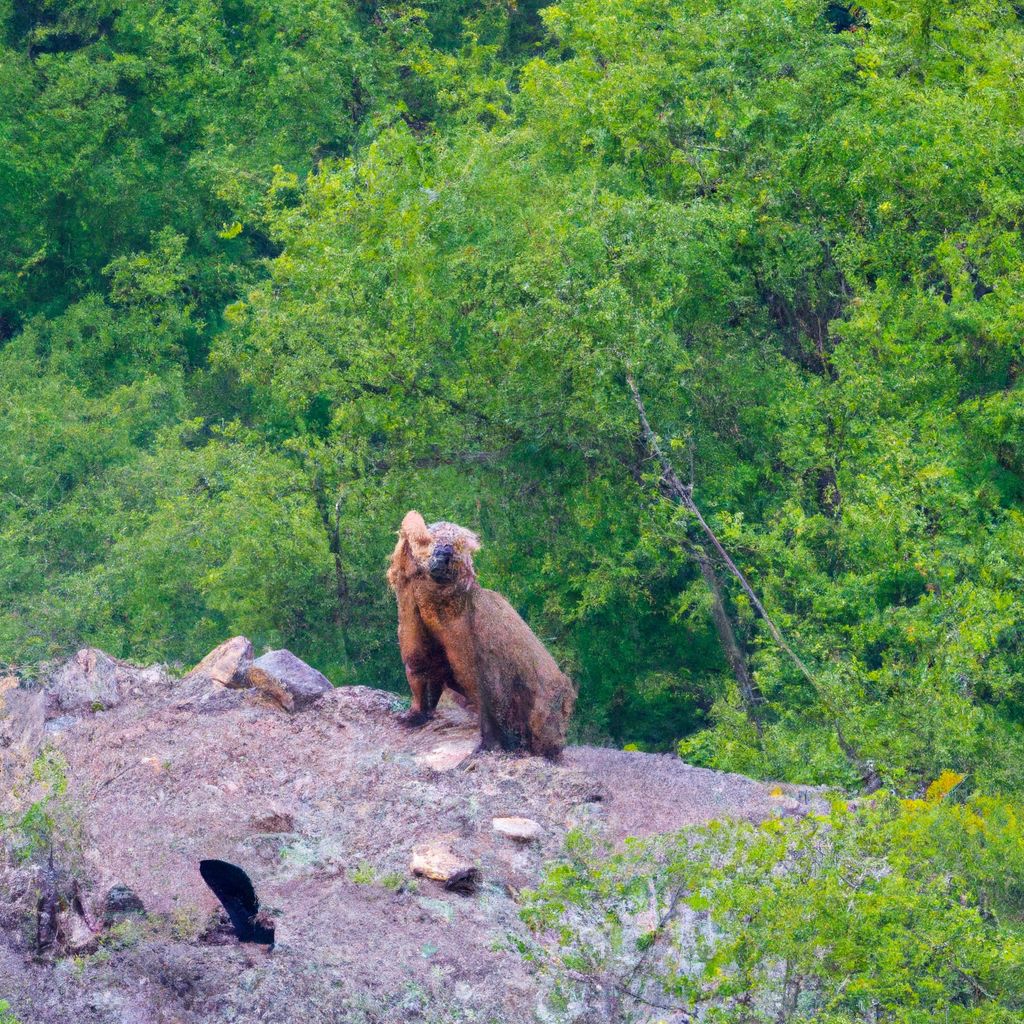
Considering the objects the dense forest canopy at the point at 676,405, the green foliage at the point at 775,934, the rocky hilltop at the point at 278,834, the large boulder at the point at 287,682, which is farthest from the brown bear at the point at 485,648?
the dense forest canopy at the point at 676,405

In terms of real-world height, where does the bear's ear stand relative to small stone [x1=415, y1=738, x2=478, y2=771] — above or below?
above

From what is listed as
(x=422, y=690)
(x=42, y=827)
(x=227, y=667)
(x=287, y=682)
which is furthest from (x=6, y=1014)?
(x=227, y=667)

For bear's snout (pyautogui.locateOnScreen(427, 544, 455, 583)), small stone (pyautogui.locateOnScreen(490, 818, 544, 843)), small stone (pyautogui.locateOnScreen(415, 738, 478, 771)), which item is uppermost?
bear's snout (pyautogui.locateOnScreen(427, 544, 455, 583))

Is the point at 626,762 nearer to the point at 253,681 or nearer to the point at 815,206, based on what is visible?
the point at 253,681

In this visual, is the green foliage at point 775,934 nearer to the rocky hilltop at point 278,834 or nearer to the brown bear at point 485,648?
the rocky hilltop at point 278,834

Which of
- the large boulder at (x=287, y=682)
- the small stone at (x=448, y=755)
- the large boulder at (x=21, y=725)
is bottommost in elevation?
the large boulder at (x=287, y=682)

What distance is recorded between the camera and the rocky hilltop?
6980 millimetres

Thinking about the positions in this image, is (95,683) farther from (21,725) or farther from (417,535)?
(417,535)

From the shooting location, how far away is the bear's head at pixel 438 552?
32.1ft

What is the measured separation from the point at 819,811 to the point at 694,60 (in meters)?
11.4

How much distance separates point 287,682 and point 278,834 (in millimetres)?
2967

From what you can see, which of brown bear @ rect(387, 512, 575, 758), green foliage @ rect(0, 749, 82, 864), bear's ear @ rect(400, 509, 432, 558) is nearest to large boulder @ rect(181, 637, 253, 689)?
brown bear @ rect(387, 512, 575, 758)

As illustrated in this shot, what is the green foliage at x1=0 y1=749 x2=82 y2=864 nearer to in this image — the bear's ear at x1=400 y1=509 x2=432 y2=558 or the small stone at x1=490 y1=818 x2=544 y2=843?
the small stone at x1=490 y1=818 x2=544 y2=843

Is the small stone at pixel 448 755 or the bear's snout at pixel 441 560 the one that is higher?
the bear's snout at pixel 441 560
